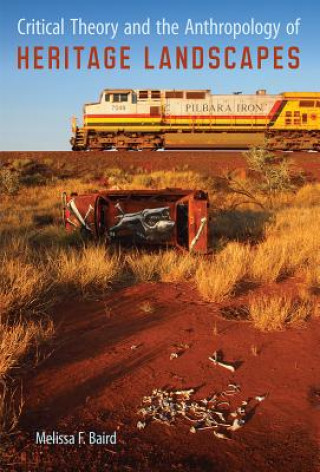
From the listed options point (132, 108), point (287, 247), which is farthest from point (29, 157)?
point (287, 247)

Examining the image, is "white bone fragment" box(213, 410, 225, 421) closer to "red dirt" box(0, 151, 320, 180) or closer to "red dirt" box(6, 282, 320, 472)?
"red dirt" box(6, 282, 320, 472)

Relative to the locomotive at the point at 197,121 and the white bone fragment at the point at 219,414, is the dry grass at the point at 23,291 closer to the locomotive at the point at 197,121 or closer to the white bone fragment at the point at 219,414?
the white bone fragment at the point at 219,414

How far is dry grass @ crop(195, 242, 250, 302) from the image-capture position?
18.5ft

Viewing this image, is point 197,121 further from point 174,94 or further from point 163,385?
point 163,385

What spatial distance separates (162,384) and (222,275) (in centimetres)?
261

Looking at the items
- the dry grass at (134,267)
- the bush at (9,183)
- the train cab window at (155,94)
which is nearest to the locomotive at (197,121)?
the train cab window at (155,94)

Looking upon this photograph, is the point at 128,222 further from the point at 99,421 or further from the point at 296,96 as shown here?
the point at 296,96

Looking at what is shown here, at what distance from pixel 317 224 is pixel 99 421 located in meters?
8.66

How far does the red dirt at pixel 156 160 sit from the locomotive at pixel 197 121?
2.92m

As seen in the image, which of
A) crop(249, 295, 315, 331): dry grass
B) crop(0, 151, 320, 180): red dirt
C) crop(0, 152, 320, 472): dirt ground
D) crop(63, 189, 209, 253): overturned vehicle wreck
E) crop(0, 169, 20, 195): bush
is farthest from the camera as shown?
crop(0, 151, 320, 180): red dirt

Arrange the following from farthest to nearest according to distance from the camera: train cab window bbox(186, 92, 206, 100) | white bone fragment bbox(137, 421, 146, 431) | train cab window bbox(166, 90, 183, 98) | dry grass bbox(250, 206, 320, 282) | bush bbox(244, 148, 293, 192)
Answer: train cab window bbox(186, 92, 206, 100) < train cab window bbox(166, 90, 183, 98) < bush bbox(244, 148, 293, 192) < dry grass bbox(250, 206, 320, 282) < white bone fragment bbox(137, 421, 146, 431)

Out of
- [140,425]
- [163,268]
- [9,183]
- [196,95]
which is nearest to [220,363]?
[140,425]

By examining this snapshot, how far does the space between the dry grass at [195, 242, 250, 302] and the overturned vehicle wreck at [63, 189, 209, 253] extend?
843mm

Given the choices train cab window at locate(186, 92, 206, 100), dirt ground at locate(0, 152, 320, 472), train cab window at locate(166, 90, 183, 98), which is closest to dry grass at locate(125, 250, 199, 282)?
dirt ground at locate(0, 152, 320, 472)
